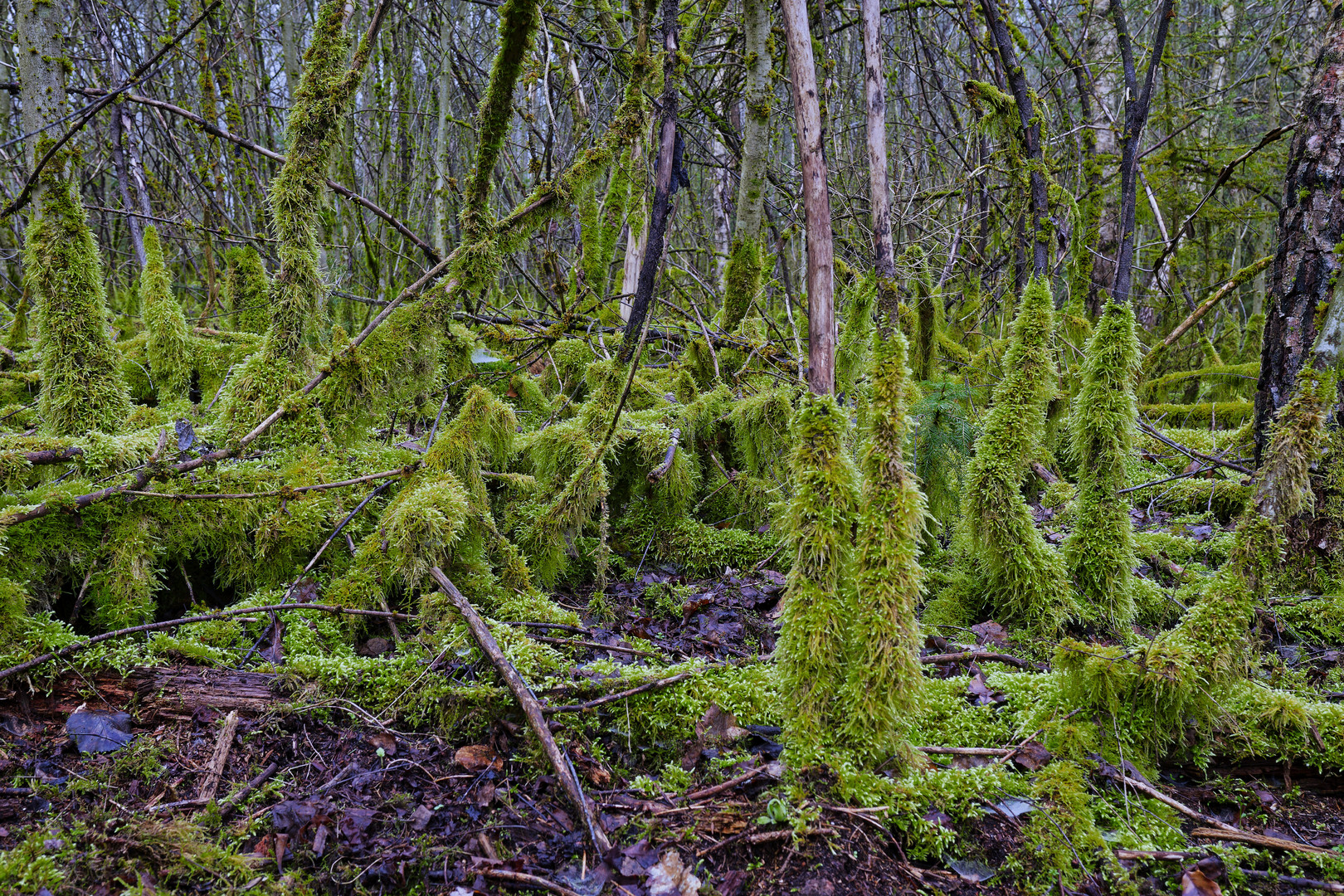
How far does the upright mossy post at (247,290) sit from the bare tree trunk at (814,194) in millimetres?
3442

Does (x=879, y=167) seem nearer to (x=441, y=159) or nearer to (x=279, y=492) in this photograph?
(x=279, y=492)

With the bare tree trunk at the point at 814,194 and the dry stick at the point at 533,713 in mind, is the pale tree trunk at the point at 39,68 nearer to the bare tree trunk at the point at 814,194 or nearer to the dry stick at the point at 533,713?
the dry stick at the point at 533,713

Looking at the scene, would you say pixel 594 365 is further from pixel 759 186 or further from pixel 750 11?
pixel 750 11

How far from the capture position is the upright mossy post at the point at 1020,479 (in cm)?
279

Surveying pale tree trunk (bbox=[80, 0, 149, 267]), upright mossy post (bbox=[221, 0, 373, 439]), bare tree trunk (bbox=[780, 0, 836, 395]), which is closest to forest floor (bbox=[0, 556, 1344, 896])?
upright mossy post (bbox=[221, 0, 373, 439])

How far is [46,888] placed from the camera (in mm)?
1525

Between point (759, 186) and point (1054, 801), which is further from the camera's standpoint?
point (759, 186)

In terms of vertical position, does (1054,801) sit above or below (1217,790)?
above

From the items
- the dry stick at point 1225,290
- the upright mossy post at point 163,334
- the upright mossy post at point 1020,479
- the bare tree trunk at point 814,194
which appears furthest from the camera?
the dry stick at point 1225,290

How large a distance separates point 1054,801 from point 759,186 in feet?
14.2

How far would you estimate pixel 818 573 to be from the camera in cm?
176

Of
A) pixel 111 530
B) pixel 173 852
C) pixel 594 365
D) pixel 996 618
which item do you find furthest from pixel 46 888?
pixel 594 365

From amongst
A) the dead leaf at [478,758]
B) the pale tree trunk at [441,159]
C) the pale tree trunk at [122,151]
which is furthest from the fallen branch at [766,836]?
the pale tree trunk at [441,159]

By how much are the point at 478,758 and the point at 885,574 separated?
1341 millimetres
